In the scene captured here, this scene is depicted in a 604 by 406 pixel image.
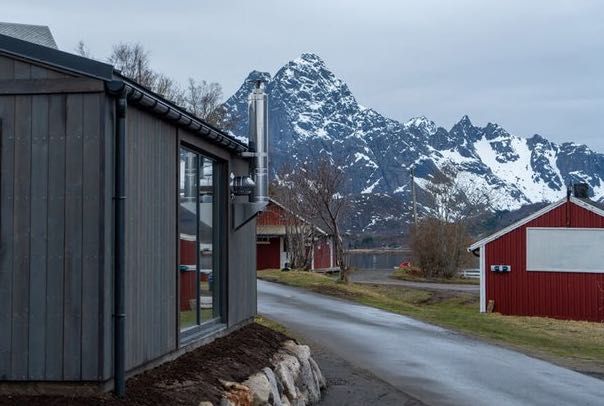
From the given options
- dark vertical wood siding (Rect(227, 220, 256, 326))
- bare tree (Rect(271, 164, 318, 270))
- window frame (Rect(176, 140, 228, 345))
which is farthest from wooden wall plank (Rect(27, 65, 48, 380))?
bare tree (Rect(271, 164, 318, 270))

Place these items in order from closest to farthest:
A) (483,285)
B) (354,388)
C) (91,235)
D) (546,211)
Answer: (91,235), (354,388), (546,211), (483,285)

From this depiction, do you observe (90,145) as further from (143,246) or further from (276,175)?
(276,175)

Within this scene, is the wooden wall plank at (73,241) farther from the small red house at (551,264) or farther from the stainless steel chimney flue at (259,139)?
the small red house at (551,264)

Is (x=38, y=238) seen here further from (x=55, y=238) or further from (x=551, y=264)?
(x=551, y=264)

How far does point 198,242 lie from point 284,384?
2.05 m

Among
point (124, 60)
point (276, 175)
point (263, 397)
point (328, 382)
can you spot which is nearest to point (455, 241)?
point (276, 175)

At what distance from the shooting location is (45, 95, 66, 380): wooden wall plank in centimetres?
762

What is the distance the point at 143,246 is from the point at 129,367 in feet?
3.95

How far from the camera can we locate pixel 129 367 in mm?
8156

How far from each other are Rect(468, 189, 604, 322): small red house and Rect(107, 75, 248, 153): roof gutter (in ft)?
75.5

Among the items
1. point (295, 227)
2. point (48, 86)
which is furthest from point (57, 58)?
point (295, 227)

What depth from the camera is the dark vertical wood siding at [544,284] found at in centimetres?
3177

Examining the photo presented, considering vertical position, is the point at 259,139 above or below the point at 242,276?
above

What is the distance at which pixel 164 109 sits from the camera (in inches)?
350
